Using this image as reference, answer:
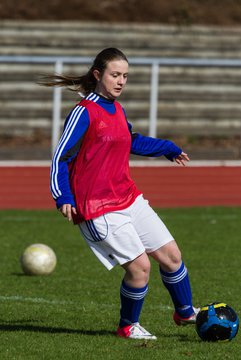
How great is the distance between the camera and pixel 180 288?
7746 millimetres

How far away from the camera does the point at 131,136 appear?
25.6ft

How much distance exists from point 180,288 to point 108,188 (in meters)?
0.95

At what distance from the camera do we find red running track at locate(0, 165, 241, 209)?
16.7 meters

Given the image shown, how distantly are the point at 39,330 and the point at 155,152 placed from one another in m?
1.56

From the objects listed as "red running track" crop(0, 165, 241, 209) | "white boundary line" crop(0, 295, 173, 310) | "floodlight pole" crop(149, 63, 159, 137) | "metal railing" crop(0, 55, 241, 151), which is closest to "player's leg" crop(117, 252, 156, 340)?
"white boundary line" crop(0, 295, 173, 310)

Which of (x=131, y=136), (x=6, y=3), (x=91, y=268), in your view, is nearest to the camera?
(x=131, y=136)

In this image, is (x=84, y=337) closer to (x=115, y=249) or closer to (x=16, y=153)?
(x=115, y=249)

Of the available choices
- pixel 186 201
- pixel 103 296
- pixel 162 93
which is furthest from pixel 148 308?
pixel 162 93

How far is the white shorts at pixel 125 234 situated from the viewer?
7293mm

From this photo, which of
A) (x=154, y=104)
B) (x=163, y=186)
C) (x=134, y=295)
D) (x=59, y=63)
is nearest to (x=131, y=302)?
(x=134, y=295)

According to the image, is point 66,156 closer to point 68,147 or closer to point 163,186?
point 68,147

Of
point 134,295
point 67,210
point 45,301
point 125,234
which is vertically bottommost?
point 45,301

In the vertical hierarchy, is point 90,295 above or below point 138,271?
below

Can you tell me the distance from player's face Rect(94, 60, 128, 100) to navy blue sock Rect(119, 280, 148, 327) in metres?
1.35
